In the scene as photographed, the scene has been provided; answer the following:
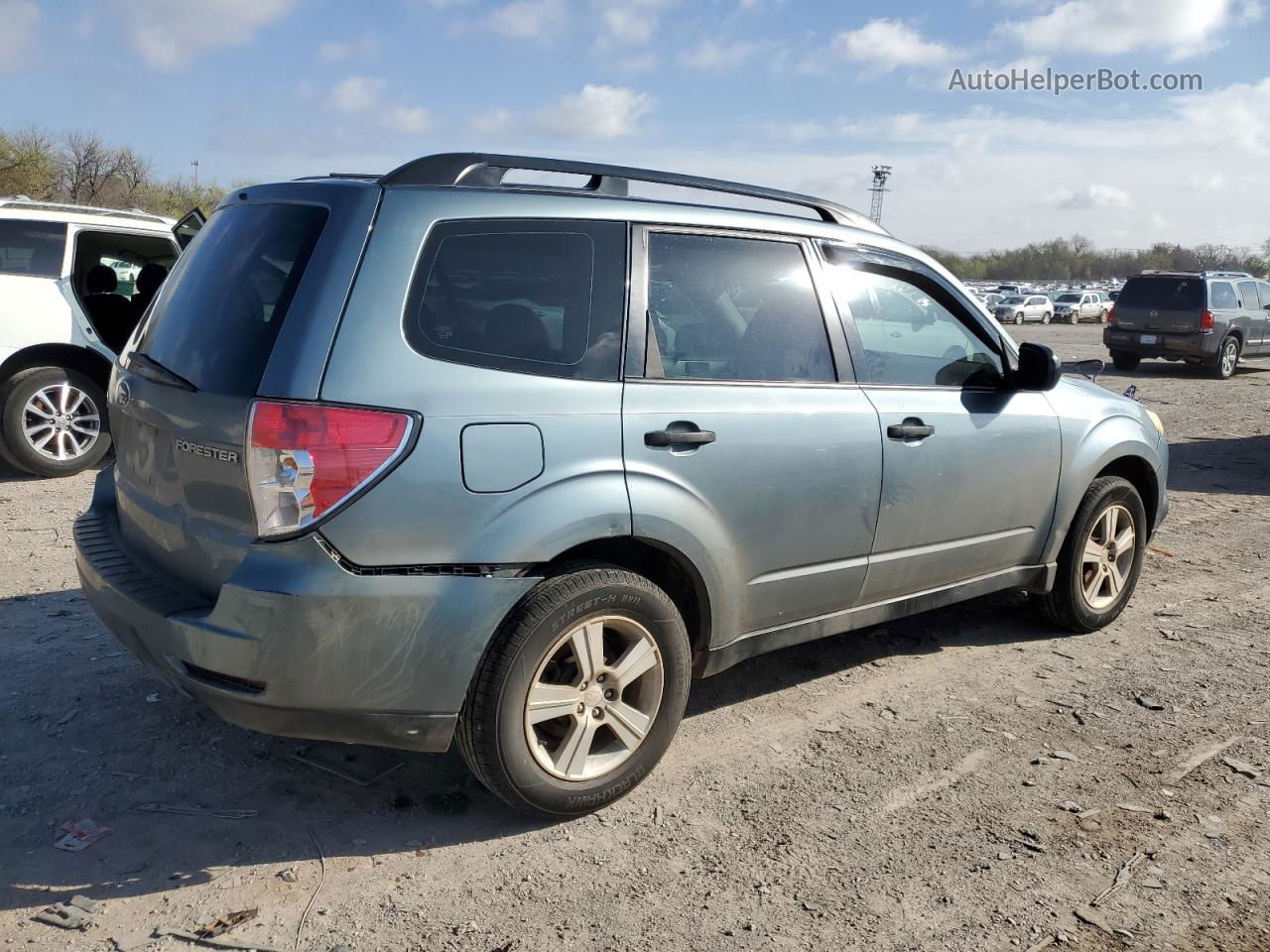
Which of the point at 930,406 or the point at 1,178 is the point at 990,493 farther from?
the point at 1,178

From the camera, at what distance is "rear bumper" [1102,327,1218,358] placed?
64.7 ft

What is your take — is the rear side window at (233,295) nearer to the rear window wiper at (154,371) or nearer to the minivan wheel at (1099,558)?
the rear window wiper at (154,371)

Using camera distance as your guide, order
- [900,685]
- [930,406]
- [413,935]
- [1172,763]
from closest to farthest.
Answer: [413,935]
[1172,763]
[930,406]
[900,685]

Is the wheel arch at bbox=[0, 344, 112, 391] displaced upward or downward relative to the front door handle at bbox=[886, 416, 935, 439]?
upward

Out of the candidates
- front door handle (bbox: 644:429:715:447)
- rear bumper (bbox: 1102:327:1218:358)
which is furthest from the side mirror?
rear bumper (bbox: 1102:327:1218:358)

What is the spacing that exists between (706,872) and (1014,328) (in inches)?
1819

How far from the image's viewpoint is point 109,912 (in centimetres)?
283

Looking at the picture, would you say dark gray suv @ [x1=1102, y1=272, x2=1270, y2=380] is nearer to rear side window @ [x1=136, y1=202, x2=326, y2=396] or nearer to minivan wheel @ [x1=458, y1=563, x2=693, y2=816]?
minivan wheel @ [x1=458, y1=563, x2=693, y2=816]

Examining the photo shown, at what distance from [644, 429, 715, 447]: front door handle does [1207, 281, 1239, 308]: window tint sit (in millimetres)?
19544

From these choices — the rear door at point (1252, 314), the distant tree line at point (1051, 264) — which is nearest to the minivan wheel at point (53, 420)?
the rear door at point (1252, 314)

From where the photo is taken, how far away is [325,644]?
9.35ft

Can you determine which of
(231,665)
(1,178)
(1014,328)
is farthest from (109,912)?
(1014,328)

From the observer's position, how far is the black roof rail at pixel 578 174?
3189 mm

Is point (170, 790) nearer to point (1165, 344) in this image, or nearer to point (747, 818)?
point (747, 818)
